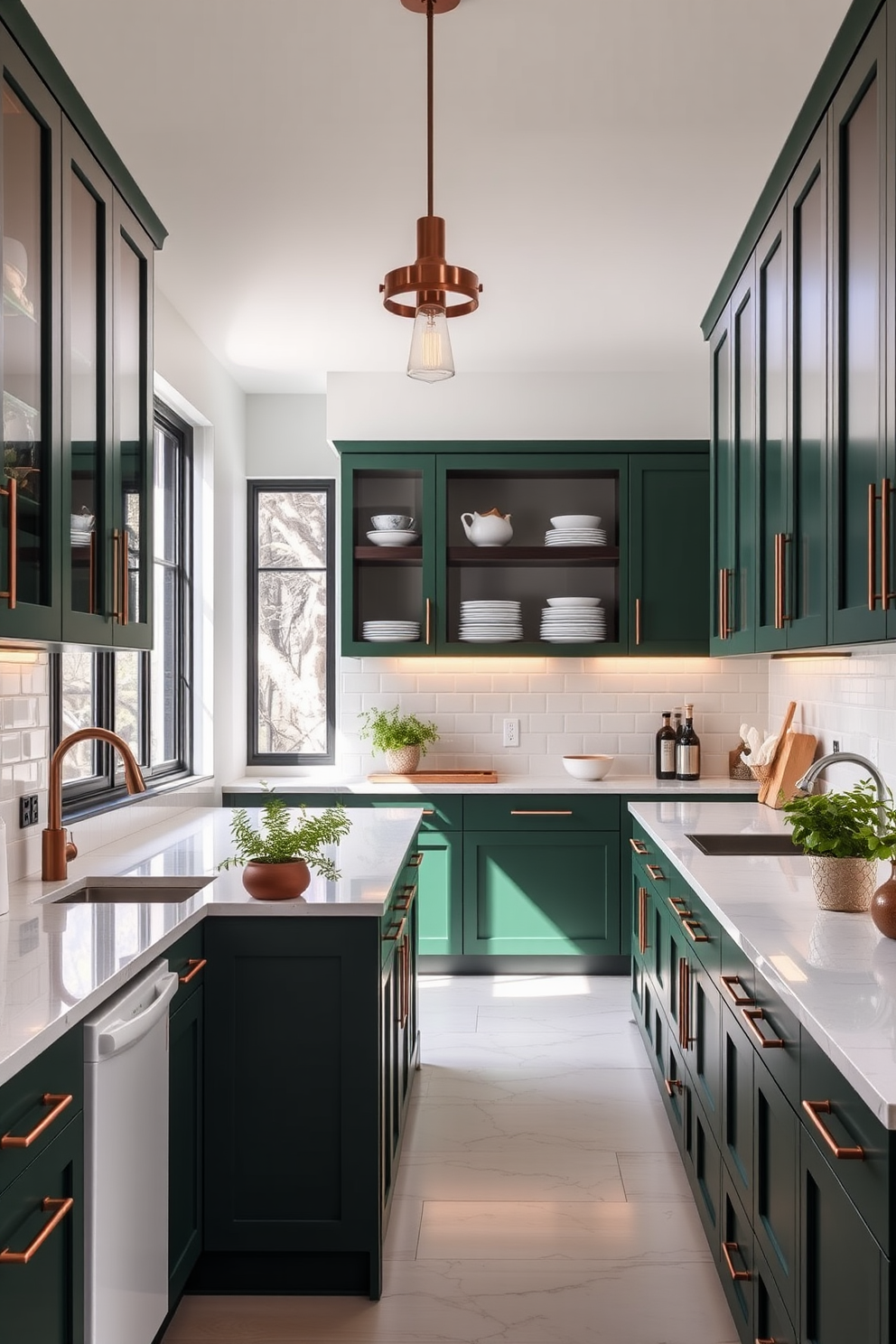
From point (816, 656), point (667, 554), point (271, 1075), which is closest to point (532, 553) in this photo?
point (667, 554)

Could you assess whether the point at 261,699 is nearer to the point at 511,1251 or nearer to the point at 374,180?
the point at 374,180

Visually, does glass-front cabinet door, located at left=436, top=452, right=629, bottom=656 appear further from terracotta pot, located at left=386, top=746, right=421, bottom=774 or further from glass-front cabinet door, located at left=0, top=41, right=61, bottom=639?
glass-front cabinet door, located at left=0, top=41, right=61, bottom=639

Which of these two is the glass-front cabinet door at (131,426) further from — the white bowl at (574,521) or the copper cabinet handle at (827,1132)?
the white bowl at (574,521)

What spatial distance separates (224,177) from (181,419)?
1.70m

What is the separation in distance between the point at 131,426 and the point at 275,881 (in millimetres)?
1293

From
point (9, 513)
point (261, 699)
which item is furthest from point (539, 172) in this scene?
point (261, 699)

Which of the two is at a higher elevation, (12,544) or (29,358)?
(29,358)

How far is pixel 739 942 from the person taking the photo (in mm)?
2072

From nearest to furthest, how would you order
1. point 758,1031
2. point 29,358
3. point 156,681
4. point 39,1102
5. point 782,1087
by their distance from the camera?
point 39,1102
point 782,1087
point 758,1031
point 29,358
point 156,681

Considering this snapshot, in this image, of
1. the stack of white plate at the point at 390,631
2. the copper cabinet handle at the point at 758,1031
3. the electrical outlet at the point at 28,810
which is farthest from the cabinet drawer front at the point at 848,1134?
the stack of white plate at the point at 390,631

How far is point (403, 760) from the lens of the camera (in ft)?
17.2

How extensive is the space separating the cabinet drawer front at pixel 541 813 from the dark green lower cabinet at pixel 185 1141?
2.65 meters

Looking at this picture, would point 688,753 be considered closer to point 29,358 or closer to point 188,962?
point 188,962

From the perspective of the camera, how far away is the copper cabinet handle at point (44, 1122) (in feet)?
4.53
